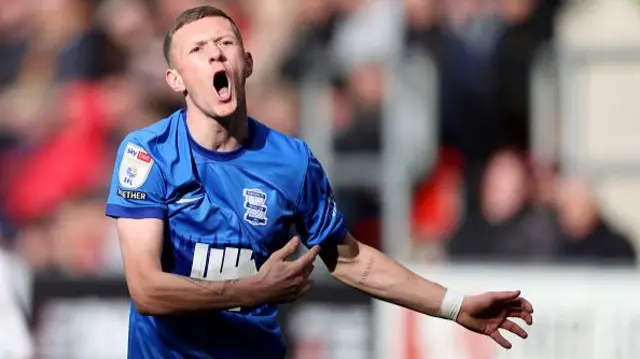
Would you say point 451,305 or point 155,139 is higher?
point 155,139

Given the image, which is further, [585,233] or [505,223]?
[505,223]

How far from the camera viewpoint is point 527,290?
10.1 metres

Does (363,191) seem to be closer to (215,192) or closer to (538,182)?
(538,182)

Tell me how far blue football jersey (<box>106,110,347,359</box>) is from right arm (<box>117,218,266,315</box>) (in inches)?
6.3

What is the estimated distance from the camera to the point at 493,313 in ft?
19.5

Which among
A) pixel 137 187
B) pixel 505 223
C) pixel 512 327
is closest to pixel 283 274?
pixel 137 187

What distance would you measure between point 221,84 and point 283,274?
0.87m

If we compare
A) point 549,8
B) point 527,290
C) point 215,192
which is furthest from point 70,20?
point 215,192

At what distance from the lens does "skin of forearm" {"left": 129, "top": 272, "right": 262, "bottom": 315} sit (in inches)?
202

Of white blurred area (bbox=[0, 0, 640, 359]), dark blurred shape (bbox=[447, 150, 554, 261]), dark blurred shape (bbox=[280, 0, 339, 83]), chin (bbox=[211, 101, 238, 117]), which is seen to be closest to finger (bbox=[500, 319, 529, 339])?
chin (bbox=[211, 101, 238, 117])

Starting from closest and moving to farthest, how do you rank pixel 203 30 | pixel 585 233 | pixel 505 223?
pixel 203 30 < pixel 585 233 < pixel 505 223

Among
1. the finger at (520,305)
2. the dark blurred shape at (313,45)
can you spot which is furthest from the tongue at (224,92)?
the dark blurred shape at (313,45)

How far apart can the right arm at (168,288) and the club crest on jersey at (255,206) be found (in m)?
0.44

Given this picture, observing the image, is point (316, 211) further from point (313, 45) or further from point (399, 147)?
point (313, 45)
